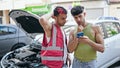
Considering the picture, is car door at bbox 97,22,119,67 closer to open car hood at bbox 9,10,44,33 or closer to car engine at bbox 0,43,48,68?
car engine at bbox 0,43,48,68

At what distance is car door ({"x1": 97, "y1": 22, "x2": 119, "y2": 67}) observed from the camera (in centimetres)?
695

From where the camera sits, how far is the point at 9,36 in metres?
10.1

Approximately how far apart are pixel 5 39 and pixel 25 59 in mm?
4566

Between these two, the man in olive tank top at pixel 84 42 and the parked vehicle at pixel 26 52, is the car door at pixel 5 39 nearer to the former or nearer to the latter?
the parked vehicle at pixel 26 52

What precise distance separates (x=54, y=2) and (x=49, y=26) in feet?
73.3

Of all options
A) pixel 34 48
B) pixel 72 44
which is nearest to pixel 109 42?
pixel 34 48

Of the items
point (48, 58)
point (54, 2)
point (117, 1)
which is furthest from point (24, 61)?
point (54, 2)

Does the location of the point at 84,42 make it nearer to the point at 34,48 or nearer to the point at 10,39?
the point at 34,48

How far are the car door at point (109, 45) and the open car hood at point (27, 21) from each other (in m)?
2.33

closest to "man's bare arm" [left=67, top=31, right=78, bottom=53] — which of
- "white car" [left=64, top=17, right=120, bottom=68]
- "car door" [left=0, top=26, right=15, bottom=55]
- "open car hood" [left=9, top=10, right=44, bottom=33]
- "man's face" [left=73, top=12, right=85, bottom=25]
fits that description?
"man's face" [left=73, top=12, right=85, bottom=25]

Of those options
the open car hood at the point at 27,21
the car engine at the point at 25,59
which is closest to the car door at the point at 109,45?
the car engine at the point at 25,59

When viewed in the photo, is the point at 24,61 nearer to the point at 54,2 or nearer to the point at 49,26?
the point at 49,26

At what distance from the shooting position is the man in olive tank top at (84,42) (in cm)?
351

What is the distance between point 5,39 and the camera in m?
9.86
